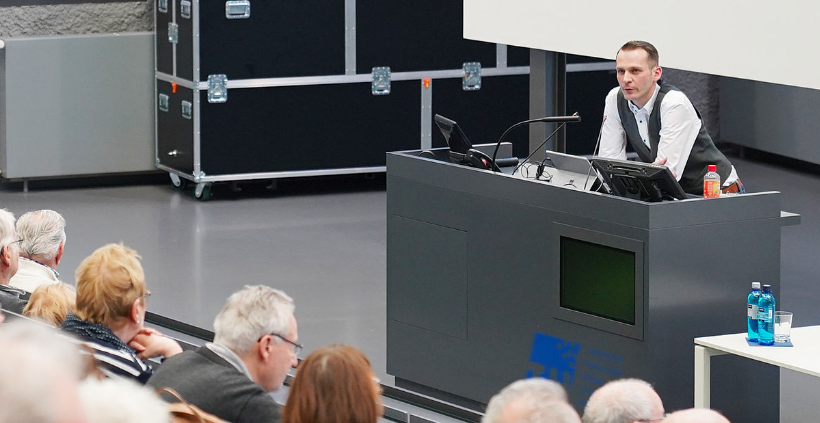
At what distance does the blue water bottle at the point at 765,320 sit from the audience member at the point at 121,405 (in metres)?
2.81

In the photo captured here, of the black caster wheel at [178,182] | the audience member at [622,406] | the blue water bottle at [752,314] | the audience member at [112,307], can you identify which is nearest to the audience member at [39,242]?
the audience member at [112,307]

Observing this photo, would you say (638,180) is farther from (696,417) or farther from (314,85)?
(314,85)

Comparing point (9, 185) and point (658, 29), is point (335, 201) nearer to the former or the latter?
point (9, 185)

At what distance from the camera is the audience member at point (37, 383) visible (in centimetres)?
172

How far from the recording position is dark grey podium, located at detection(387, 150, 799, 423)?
4.78m

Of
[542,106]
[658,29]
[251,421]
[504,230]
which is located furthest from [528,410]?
[542,106]

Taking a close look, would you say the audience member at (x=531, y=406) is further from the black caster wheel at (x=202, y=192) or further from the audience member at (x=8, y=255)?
the black caster wheel at (x=202, y=192)

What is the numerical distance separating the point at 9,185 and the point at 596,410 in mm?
8796

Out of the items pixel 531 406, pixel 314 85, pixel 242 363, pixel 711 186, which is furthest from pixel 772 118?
pixel 531 406

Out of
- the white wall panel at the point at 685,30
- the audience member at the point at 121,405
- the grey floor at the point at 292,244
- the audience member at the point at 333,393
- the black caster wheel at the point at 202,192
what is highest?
the white wall panel at the point at 685,30

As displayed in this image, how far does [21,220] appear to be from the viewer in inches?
209

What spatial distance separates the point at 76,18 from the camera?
11.2 metres

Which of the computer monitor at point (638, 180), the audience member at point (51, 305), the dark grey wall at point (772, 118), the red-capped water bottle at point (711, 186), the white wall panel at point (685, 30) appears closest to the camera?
the audience member at point (51, 305)

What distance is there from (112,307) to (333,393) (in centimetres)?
128
